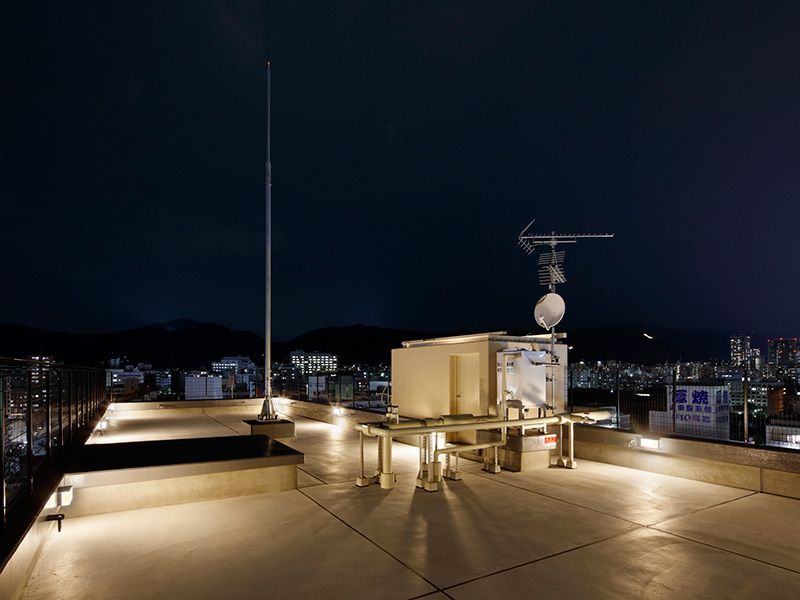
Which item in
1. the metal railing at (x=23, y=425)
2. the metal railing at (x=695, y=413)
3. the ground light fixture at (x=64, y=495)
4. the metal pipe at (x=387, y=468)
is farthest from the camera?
the metal railing at (x=695, y=413)

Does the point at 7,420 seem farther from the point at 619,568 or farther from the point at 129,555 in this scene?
the point at 619,568

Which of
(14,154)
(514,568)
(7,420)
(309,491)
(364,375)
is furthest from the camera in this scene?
(14,154)

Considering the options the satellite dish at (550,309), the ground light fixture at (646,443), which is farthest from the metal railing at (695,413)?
the satellite dish at (550,309)

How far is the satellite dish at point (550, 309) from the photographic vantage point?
798cm

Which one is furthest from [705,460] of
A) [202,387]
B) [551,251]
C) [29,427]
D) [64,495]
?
[202,387]

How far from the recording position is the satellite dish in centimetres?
798

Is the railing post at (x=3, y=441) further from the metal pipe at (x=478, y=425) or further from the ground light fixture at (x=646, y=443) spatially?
the ground light fixture at (x=646, y=443)

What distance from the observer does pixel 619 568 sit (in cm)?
347

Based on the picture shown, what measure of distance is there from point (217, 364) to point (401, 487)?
58.2 meters

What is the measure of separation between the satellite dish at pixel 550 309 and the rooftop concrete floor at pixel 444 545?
114 inches

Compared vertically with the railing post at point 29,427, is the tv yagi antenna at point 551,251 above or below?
above

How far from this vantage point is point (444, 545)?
393 centimetres

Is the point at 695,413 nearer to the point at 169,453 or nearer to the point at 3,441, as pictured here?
the point at 169,453

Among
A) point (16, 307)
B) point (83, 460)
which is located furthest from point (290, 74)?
point (16, 307)
